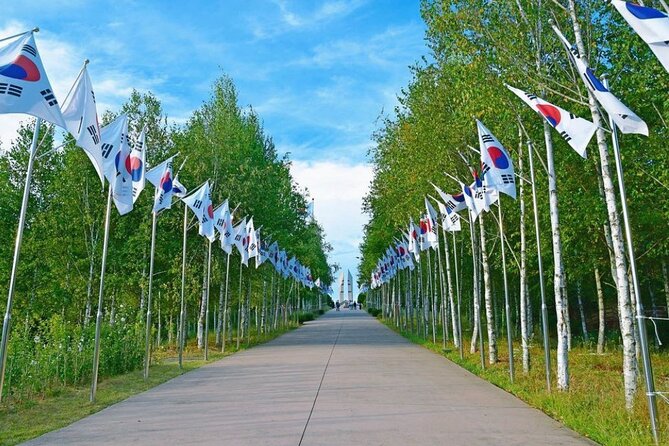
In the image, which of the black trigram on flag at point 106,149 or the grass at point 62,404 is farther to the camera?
the black trigram on flag at point 106,149

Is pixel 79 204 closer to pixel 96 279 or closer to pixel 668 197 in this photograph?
pixel 96 279

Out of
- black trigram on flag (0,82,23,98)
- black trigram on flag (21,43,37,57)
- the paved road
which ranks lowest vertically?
the paved road

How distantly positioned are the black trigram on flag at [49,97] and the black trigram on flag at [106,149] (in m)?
3.19

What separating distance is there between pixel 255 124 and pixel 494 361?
22.8 m

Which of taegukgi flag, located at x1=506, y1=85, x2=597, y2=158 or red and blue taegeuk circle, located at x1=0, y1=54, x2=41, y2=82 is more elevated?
red and blue taegeuk circle, located at x1=0, y1=54, x2=41, y2=82

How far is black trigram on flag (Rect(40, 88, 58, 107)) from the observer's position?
841 cm

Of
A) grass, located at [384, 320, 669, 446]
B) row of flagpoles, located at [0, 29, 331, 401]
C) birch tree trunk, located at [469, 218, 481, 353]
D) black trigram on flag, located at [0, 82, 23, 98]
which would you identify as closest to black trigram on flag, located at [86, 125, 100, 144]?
row of flagpoles, located at [0, 29, 331, 401]

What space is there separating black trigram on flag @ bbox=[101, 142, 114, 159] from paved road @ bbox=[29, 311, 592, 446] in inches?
186

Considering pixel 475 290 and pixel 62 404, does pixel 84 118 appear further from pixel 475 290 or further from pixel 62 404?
pixel 475 290

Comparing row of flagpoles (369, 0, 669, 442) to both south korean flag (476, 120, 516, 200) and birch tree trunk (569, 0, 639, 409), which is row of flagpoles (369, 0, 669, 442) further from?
birch tree trunk (569, 0, 639, 409)

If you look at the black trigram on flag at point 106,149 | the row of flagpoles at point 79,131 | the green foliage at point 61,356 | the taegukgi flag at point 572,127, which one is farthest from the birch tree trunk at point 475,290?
the green foliage at point 61,356

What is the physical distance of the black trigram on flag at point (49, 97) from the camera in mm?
8414

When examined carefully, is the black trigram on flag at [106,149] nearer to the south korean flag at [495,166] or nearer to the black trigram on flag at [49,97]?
the black trigram on flag at [49,97]

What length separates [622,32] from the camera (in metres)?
12.6
